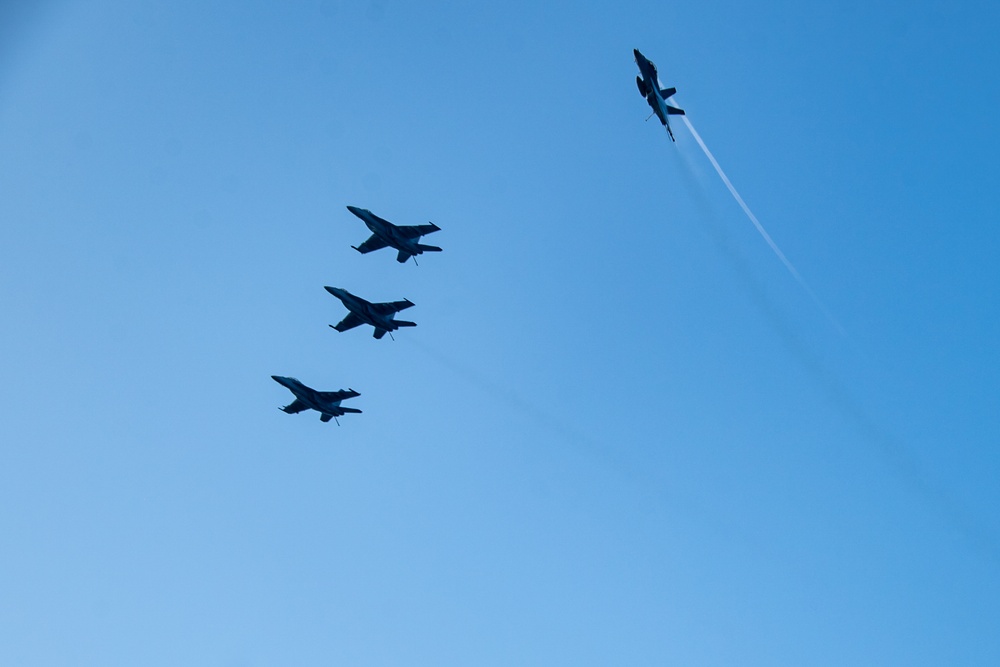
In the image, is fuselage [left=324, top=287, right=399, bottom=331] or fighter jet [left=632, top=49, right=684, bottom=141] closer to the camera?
fighter jet [left=632, top=49, right=684, bottom=141]

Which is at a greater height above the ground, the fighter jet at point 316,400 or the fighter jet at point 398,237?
the fighter jet at point 398,237

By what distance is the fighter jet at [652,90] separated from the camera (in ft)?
207

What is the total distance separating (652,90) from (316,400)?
4424 cm

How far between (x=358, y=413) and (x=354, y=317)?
10.4 m

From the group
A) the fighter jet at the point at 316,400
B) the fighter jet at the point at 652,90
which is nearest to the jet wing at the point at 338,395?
the fighter jet at the point at 316,400

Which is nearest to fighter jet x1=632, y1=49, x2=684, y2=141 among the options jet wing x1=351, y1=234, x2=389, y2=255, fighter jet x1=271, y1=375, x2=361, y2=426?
jet wing x1=351, y1=234, x2=389, y2=255

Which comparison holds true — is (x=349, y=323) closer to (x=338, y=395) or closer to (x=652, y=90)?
(x=338, y=395)

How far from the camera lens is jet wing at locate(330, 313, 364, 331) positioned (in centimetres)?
7362

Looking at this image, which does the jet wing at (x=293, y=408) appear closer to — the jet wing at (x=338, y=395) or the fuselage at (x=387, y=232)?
the jet wing at (x=338, y=395)

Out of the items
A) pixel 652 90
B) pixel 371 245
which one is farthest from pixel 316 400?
pixel 652 90

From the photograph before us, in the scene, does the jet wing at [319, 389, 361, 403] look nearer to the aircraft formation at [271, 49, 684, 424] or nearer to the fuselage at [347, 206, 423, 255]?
the aircraft formation at [271, 49, 684, 424]

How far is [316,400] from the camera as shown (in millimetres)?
74750

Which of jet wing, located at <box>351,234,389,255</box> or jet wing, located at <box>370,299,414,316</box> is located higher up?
jet wing, located at <box>351,234,389,255</box>

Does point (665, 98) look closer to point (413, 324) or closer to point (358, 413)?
point (413, 324)
